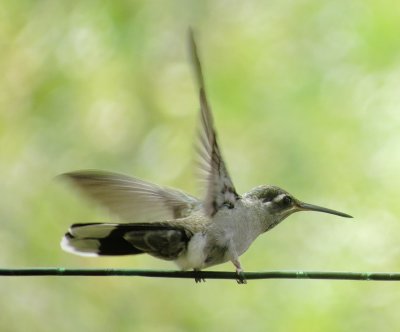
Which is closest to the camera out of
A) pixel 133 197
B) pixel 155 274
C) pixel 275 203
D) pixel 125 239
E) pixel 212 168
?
pixel 155 274

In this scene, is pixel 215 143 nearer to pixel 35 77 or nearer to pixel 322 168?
pixel 322 168

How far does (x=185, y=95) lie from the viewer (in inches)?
252

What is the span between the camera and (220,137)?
19.4 ft

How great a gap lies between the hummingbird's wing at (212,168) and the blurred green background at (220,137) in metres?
1.86

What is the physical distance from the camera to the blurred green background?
5.31m

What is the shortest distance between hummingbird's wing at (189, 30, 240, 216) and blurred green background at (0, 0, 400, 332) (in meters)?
1.86

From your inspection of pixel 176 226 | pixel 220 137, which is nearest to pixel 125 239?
pixel 176 226

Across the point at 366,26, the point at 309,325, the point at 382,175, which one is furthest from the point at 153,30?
the point at 309,325

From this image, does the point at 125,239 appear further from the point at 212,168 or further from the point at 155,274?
the point at 155,274

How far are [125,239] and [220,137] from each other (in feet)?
8.64

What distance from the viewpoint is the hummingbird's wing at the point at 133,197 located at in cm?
337

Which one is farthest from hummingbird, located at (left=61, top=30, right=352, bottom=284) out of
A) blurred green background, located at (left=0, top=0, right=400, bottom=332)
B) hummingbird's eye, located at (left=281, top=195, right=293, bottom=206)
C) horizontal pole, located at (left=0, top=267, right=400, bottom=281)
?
blurred green background, located at (left=0, top=0, right=400, bottom=332)

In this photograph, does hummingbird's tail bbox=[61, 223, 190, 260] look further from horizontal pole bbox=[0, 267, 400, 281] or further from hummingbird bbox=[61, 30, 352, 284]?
horizontal pole bbox=[0, 267, 400, 281]

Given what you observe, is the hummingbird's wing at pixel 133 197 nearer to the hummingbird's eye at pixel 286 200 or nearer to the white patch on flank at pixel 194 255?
the white patch on flank at pixel 194 255
